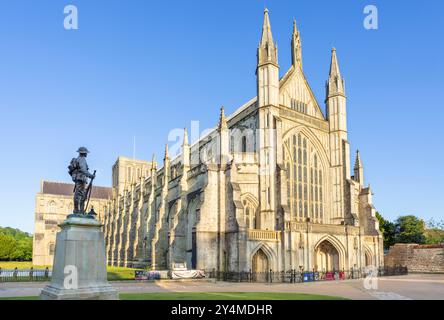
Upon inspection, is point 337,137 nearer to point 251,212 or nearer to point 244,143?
point 244,143

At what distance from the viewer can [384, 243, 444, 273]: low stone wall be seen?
4356cm

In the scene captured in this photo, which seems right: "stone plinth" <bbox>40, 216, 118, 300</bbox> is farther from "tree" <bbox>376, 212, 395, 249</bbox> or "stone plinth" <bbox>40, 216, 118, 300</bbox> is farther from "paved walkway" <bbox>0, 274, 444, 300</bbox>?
"tree" <bbox>376, 212, 395, 249</bbox>

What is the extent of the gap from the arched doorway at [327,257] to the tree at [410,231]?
30446 millimetres

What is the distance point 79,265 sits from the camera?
501 inches

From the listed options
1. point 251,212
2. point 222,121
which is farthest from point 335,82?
point 251,212

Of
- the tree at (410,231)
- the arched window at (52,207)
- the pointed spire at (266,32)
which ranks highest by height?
the pointed spire at (266,32)

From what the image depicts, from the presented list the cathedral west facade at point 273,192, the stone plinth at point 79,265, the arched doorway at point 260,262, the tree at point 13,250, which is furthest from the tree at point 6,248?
the stone plinth at point 79,265

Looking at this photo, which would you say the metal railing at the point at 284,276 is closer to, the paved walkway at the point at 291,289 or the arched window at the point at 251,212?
the paved walkway at the point at 291,289

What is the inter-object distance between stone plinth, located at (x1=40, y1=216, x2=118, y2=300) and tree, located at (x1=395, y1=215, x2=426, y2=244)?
2383 inches

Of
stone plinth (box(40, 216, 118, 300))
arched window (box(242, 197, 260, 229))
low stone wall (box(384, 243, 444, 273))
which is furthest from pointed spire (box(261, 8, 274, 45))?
stone plinth (box(40, 216, 118, 300))

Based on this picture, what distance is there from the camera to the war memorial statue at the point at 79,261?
40.9 ft
